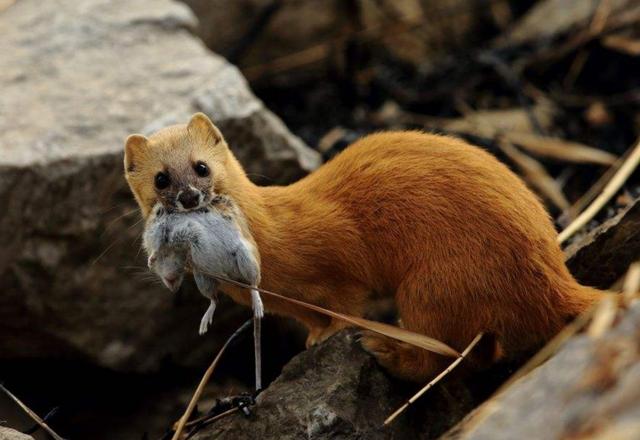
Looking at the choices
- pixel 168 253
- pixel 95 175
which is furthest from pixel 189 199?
pixel 95 175

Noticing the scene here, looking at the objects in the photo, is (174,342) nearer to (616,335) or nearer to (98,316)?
(98,316)

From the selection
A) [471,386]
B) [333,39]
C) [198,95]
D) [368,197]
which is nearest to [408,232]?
[368,197]

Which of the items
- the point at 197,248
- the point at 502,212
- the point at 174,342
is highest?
the point at 502,212

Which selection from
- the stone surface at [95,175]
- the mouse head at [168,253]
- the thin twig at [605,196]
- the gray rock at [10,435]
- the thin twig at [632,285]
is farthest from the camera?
the stone surface at [95,175]

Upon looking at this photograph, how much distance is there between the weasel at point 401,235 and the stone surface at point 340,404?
0.11 metres

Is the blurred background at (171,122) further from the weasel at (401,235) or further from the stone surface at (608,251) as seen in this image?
the weasel at (401,235)

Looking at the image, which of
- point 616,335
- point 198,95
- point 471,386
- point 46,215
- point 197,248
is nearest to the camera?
point 616,335

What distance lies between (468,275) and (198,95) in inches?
90.3

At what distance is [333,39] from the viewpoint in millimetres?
7902

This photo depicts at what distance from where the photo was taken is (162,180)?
3855 mm

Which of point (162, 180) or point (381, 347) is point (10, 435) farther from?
point (381, 347)

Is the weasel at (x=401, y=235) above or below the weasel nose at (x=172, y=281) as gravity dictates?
above

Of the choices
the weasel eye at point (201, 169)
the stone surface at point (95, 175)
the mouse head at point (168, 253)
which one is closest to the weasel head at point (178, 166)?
the weasel eye at point (201, 169)

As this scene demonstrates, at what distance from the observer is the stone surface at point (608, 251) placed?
13.4ft
